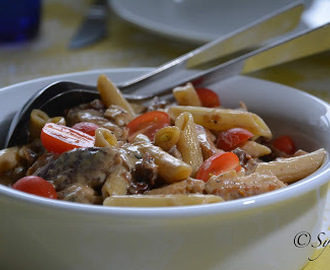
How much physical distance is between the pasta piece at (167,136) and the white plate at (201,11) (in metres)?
1.46

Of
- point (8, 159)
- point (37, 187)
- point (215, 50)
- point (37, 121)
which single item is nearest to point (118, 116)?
point (37, 121)

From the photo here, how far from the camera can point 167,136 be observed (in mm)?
1412

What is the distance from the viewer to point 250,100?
183 centimetres

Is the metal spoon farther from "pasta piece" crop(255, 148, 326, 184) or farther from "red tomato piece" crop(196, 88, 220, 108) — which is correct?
"pasta piece" crop(255, 148, 326, 184)

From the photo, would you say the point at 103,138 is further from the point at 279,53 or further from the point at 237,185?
the point at 279,53

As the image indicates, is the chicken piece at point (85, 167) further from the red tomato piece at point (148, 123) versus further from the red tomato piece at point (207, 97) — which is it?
the red tomato piece at point (207, 97)

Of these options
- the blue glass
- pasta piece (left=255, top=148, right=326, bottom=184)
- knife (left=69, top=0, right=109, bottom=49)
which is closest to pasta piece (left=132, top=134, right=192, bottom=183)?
pasta piece (left=255, top=148, right=326, bottom=184)

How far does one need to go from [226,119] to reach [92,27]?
1.71 metres

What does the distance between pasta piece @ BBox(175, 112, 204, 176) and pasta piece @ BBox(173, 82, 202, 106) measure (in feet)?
0.76

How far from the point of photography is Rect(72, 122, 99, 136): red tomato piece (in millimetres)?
1495

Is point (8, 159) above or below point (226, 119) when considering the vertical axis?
below

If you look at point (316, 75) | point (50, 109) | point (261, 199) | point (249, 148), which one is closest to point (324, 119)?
point (249, 148)

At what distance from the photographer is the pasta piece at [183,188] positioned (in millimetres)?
1251

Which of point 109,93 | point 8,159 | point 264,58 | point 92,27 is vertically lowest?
point 92,27
